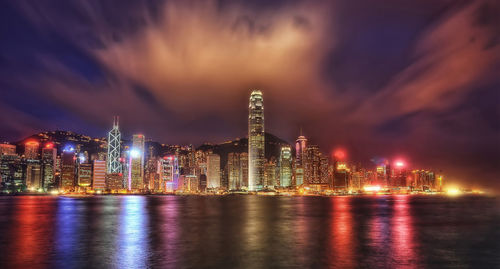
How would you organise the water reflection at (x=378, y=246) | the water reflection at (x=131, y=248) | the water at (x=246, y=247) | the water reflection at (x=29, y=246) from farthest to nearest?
the water reflection at (x=29, y=246)
the water reflection at (x=378, y=246)
the water at (x=246, y=247)
the water reflection at (x=131, y=248)

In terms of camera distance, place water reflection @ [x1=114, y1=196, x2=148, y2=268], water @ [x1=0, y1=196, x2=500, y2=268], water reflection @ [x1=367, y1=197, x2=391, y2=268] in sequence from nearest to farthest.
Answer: water reflection @ [x1=114, y1=196, x2=148, y2=268] → water @ [x1=0, y1=196, x2=500, y2=268] → water reflection @ [x1=367, y1=197, x2=391, y2=268]

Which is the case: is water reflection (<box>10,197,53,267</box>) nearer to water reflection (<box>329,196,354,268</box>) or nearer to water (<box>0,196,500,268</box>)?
water (<box>0,196,500,268</box>)

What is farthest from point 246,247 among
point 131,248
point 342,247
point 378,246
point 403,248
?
point 403,248

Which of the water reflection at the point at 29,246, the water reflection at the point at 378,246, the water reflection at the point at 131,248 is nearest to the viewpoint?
the water reflection at the point at 131,248

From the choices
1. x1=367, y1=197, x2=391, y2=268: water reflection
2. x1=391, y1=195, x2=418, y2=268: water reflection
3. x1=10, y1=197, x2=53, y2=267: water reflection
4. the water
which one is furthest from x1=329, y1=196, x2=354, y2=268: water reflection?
x1=10, y1=197, x2=53, y2=267: water reflection

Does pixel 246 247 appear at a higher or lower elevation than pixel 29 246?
lower

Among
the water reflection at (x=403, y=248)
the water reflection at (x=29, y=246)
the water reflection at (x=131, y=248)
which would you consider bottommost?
the water reflection at (x=403, y=248)

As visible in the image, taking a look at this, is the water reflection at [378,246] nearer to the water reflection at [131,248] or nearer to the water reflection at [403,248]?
the water reflection at [403,248]

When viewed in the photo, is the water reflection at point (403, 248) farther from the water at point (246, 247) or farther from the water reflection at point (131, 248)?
the water reflection at point (131, 248)

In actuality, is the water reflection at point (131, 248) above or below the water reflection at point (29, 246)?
below

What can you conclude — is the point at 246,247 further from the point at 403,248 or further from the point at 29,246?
the point at 29,246

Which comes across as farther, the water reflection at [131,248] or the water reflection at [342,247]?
the water reflection at [342,247]

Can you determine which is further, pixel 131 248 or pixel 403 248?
pixel 403 248

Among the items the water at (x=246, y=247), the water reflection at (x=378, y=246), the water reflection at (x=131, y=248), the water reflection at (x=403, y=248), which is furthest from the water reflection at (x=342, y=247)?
the water reflection at (x=131, y=248)
